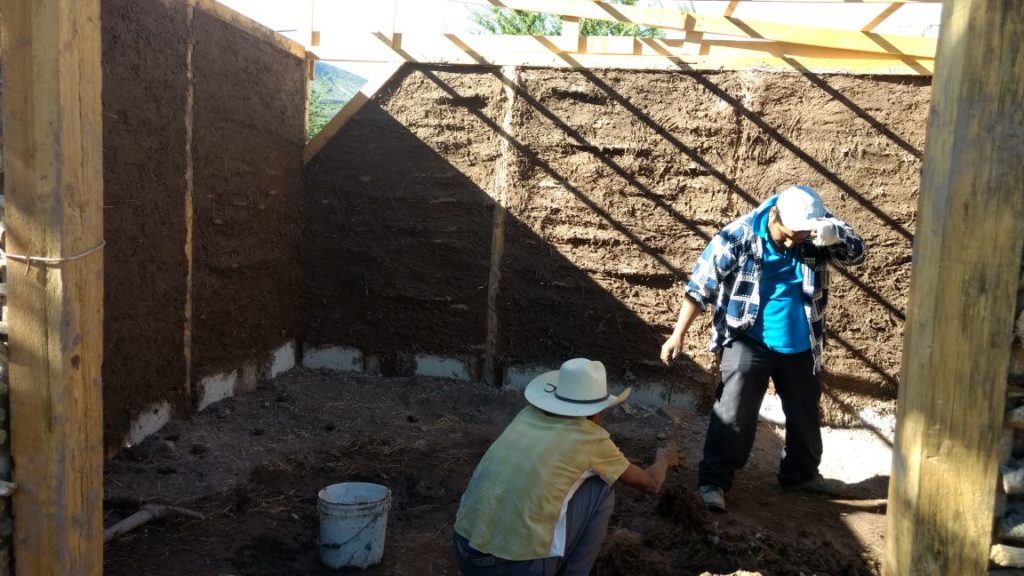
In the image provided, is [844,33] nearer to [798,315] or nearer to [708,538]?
[798,315]

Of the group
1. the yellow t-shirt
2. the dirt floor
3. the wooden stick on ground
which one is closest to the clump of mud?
the dirt floor

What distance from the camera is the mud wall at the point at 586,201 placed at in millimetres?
5578

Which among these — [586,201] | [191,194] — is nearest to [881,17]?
[586,201]

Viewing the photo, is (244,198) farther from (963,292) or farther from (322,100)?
(322,100)

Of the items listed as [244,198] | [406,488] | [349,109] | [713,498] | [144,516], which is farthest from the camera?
[349,109]

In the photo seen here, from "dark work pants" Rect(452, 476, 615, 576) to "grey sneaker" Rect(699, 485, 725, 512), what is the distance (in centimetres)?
139

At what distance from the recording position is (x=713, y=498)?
418 cm

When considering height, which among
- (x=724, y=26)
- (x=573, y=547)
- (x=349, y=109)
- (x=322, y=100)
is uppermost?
(x=322, y=100)

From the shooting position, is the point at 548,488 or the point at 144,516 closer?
the point at 548,488

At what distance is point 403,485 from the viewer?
4.59 meters

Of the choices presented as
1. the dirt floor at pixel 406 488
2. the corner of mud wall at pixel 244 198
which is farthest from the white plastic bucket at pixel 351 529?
the corner of mud wall at pixel 244 198

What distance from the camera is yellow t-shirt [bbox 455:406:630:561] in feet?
8.72

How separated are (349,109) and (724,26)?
10.1ft

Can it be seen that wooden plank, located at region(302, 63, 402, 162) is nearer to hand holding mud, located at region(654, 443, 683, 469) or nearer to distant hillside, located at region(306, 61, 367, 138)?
hand holding mud, located at region(654, 443, 683, 469)
